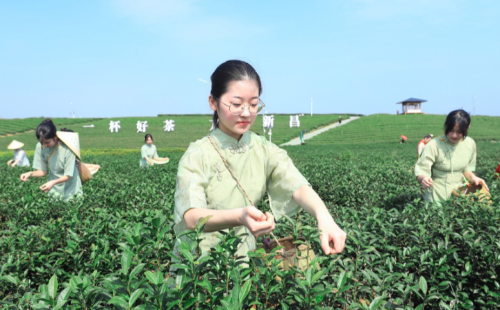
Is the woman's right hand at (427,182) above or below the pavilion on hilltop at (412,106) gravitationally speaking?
below

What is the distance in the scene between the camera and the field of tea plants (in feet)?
4.74

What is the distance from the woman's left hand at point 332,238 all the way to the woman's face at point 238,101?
2.11ft

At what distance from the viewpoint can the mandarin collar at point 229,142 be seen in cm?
192

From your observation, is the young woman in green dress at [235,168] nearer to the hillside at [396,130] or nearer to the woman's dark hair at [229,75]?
the woman's dark hair at [229,75]

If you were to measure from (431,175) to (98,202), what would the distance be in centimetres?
438

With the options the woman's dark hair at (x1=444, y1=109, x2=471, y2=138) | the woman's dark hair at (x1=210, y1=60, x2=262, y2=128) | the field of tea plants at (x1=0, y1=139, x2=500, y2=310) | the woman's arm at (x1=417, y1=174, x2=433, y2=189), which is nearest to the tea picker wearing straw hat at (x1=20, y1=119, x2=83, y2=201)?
the field of tea plants at (x1=0, y1=139, x2=500, y2=310)

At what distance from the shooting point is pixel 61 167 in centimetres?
462

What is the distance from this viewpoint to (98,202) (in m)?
5.03

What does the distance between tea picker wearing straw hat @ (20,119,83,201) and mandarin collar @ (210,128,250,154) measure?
3.24m

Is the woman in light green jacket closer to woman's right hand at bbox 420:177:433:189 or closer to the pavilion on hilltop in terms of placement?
woman's right hand at bbox 420:177:433:189

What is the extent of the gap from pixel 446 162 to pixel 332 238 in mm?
3568

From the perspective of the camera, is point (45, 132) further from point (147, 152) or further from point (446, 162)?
point (147, 152)

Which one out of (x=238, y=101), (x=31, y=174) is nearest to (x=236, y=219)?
(x=238, y=101)

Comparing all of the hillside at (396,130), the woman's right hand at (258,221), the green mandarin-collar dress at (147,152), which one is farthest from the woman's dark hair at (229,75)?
the hillside at (396,130)
